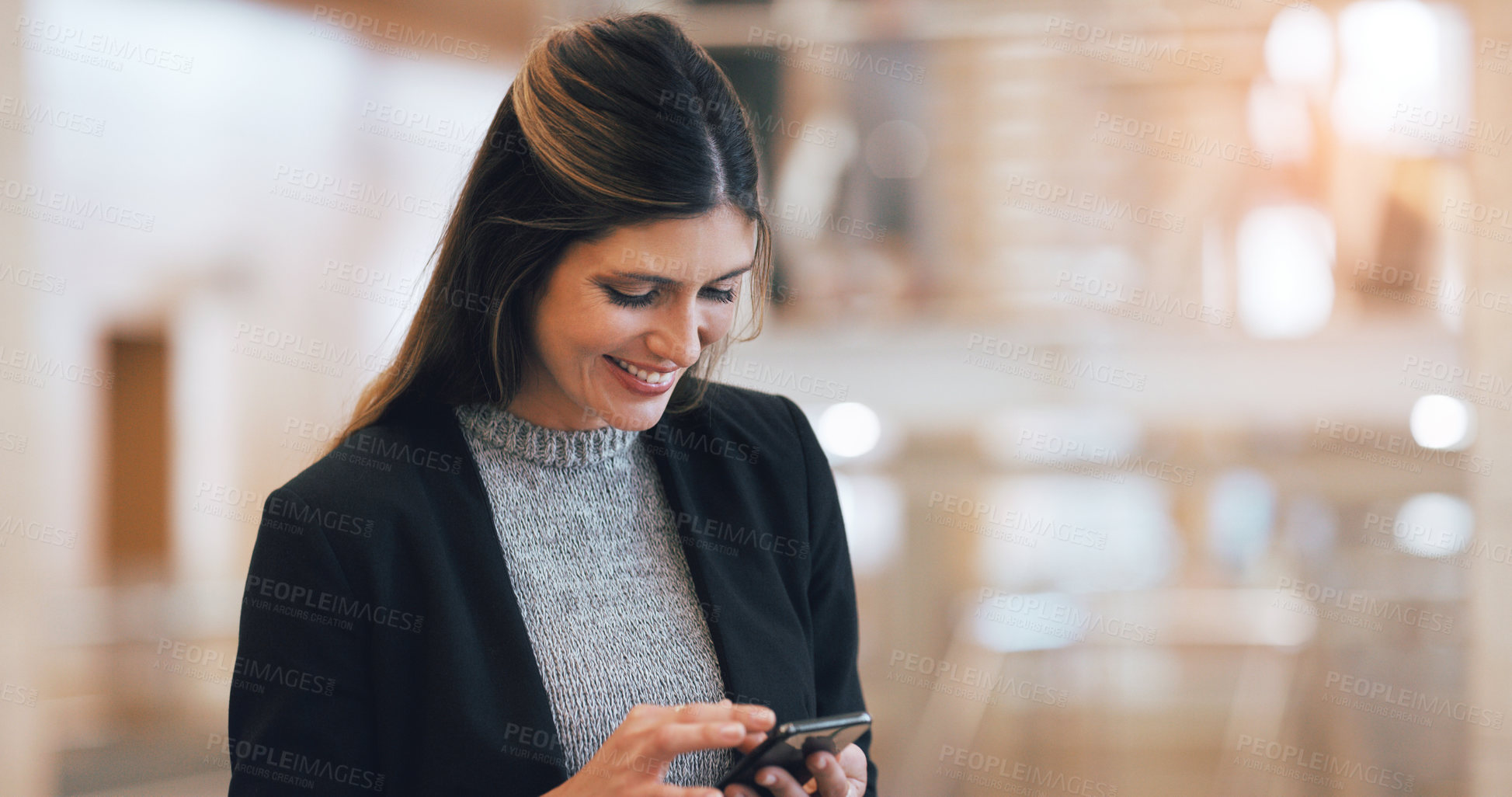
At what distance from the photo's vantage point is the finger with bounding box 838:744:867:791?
1176 mm

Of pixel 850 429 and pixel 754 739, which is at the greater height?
pixel 850 429

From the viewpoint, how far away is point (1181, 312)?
408cm

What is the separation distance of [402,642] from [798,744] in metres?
0.40

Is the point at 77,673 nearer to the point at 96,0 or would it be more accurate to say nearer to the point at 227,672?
the point at 227,672

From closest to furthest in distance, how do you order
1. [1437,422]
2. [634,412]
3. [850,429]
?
[634,412] → [1437,422] → [850,429]

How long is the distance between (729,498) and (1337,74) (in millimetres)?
3655

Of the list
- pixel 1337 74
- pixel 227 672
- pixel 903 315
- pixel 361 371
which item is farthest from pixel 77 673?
pixel 1337 74

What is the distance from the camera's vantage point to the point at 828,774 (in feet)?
3.45

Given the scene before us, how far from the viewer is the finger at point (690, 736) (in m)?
0.94

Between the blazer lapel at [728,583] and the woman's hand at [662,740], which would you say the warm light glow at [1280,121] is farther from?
the woman's hand at [662,740]

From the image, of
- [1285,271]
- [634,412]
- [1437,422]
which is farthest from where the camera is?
[1285,271]

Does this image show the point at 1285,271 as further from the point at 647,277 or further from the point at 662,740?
the point at 662,740

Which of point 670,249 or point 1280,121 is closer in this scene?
point 670,249

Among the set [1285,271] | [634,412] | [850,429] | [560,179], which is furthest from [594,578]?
[1285,271]
